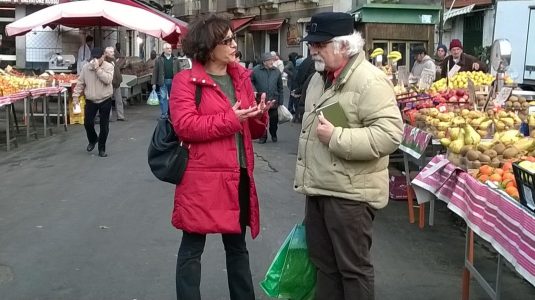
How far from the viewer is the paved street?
15.9 feet

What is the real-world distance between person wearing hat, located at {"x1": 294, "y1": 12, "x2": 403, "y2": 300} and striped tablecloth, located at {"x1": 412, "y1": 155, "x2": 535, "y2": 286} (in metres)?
0.66

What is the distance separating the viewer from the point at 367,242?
3.48 meters

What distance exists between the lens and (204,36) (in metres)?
3.59

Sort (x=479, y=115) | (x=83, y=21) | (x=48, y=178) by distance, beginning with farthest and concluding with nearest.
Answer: (x=83, y=21) < (x=48, y=178) < (x=479, y=115)

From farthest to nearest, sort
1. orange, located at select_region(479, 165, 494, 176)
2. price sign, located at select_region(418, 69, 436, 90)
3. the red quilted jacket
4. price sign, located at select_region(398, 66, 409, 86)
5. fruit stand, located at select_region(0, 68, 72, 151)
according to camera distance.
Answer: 1. fruit stand, located at select_region(0, 68, 72, 151)
2. price sign, located at select_region(398, 66, 409, 86)
3. price sign, located at select_region(418, 69, 436, 90)
4. orange, located at select_region(479, 165, 494, 176)
5. the red quilted jacket

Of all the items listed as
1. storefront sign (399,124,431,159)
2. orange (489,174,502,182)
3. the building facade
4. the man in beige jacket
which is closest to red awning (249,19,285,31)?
the building facade

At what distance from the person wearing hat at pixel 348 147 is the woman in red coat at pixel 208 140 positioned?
0.41 m

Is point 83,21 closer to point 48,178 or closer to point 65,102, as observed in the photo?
point 65,102

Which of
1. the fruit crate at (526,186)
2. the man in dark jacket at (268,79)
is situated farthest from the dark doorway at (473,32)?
the fruit crate at (526,186)

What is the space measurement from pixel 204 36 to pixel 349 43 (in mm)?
792

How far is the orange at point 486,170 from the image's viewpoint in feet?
14.3

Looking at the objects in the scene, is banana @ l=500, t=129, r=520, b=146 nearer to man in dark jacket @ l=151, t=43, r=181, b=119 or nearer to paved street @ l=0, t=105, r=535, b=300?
paved street @ l=0, t=105, r=535, b=300

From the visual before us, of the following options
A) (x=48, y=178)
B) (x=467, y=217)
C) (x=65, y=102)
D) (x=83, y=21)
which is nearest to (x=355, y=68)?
(x=467, y=217)

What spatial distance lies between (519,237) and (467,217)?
2.80ft
